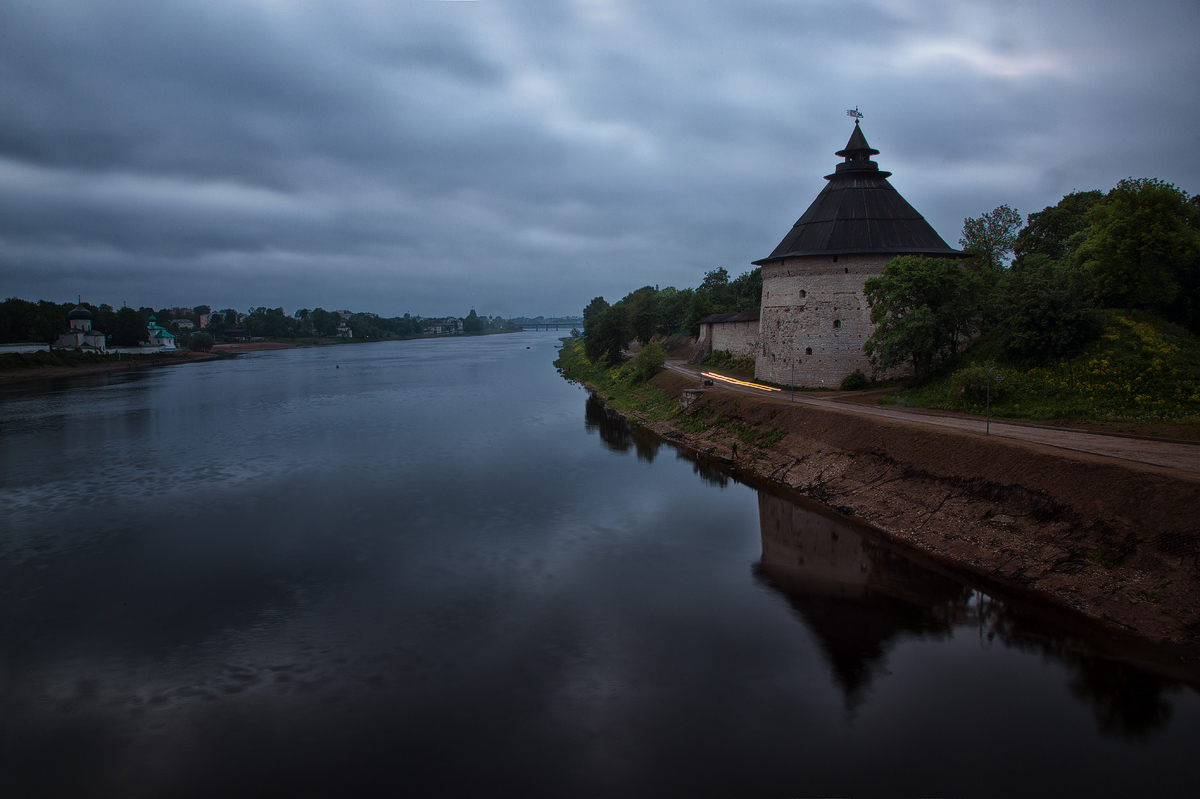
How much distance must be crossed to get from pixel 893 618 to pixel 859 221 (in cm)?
1964

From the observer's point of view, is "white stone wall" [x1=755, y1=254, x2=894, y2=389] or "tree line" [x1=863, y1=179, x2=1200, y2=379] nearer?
"tree line" [x1=863, y1=179, x2=1200, y2=379]

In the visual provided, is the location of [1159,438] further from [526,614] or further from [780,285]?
[780,285]

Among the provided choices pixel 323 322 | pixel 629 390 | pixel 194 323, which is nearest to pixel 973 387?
pixel 629 390

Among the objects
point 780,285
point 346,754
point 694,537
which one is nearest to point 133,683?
point 346,754

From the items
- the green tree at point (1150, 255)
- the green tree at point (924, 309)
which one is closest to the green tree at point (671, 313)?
the green tree at point (924, 309)

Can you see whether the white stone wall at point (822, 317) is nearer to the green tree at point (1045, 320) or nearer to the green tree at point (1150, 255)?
the green tree at point (1045, 320)

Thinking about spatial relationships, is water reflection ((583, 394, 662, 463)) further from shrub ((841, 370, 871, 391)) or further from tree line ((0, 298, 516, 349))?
tree line ((0, 298, 516, 349))

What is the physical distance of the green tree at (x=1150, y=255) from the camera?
1898cm

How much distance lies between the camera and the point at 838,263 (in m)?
25.4

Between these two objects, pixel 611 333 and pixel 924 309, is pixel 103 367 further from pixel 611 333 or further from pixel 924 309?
pixel 924 309

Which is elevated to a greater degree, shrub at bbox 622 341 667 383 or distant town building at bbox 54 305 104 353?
distant town building at bbox 54 305 104 353

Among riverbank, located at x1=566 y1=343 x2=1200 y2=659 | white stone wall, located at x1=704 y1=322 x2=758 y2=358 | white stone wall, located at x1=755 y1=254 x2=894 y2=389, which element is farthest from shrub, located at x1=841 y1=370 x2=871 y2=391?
white stone wall, located at x1=704 y1=322 x2=758 y2=358

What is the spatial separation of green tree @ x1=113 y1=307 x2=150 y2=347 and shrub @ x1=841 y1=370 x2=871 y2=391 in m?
92.0

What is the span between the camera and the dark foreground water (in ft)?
23.7
